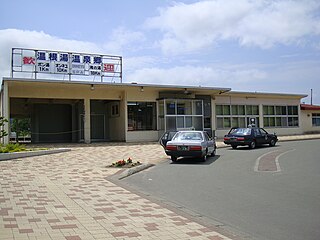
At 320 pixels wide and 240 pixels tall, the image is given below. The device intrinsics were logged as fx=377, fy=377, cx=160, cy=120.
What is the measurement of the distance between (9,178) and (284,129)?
108ft

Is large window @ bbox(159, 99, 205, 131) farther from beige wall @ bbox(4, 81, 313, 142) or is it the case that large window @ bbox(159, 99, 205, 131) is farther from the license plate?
the license plate

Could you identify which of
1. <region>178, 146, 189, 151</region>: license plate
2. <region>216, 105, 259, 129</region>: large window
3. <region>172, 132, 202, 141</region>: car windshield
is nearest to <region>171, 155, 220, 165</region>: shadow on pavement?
<region>178, 146, 189, 151</region>: license plate

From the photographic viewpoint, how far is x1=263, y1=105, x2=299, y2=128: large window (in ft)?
127

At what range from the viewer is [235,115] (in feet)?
119

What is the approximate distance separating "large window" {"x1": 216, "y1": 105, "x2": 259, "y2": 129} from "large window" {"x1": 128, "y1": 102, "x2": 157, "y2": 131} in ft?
24.0

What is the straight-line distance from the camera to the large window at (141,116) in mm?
29906

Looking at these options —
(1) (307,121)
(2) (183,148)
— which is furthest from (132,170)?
(1) (307,121)

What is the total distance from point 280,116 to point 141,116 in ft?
55.1

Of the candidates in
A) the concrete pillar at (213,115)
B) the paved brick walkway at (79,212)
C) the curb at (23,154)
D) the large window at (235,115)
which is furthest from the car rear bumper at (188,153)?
the large window at (235,115)

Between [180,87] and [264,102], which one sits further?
[264,102]

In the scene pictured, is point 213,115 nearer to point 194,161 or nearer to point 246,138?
point 246,138

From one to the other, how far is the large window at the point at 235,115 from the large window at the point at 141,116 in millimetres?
7330

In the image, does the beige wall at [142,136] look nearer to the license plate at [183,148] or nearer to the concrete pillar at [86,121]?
the concrete pillar at [86,121]

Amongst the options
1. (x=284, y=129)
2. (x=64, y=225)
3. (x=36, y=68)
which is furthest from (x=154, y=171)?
(x=284, y=129)
